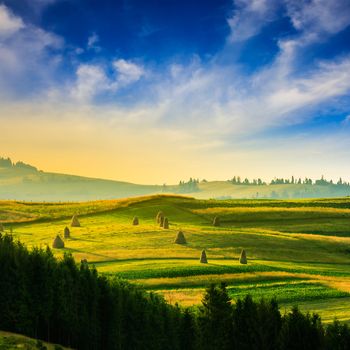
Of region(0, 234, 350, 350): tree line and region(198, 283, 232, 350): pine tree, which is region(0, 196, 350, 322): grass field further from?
region(198, 283, 232, 350): pine tree

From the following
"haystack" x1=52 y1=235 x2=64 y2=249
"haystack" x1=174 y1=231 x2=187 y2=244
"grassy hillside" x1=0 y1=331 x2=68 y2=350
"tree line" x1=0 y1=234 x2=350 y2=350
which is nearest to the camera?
"grassy hillside" x1=0 y1=331 x2=68 y2=350

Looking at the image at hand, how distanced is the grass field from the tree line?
9134 mm

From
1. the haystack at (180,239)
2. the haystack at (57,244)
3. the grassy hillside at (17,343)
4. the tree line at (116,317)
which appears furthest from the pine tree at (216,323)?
the haystack at (57,244)

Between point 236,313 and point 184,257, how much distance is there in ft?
114

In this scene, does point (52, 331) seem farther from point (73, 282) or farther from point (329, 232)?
point (329, 232)

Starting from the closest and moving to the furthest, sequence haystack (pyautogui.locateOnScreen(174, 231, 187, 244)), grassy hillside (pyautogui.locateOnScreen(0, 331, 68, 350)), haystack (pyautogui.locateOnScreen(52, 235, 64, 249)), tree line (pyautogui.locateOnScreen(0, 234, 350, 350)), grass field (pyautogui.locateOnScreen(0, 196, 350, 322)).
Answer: grassy hillside (pyautogui.locateOnScreen(0, 331, 68, 350)), tree line (pyautogui.locateOnScreen(0, 234, 350, 350)), grass field (pyautogui.locateOnScreen(0, 196, 350, 322)), haystack (pyautogui.locateOnScreen(52, 235, 64, 249)), haystack (pyautogui.locateOnScreen(174, 231, 187, 244))

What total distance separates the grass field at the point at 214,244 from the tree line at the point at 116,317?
9134 mm

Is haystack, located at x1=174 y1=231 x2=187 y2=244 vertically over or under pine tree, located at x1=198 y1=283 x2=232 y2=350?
over

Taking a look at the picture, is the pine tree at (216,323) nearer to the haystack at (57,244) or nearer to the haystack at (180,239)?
the haystack at (180,239)

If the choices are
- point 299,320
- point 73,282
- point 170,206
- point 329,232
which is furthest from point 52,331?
point 170,206

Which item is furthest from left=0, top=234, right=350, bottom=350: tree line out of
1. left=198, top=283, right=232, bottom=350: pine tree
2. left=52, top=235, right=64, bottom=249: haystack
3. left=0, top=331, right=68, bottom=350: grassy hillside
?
left=52, top=235, right=64, bottom=249: haystack

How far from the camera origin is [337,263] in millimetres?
75625

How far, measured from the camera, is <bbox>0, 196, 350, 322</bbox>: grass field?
54906 millimetres

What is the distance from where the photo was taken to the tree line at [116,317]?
3253 cm
